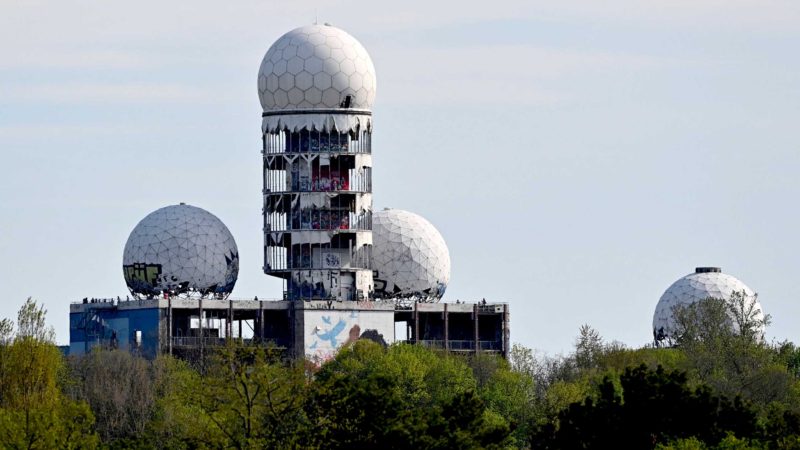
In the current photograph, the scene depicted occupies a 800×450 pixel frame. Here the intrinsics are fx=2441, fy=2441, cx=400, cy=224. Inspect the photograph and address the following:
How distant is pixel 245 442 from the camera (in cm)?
8075

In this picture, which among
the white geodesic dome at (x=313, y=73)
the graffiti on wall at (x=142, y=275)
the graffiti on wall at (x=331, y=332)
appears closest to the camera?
the white geodesic dome at (x=313, y=73)

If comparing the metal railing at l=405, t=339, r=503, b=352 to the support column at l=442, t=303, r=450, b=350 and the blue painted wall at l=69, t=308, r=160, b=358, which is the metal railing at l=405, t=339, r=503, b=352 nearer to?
the support column at l=442, t=303, r=450, b=350

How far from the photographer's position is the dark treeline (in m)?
83.9

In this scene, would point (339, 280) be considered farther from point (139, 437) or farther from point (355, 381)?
point (355, 381)

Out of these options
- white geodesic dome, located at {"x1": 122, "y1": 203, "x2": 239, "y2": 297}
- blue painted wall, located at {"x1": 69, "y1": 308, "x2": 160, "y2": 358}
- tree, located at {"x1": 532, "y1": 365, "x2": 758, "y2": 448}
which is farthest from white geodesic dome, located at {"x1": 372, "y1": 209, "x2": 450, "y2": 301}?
tree, located at {"x1": 532, "y1": 365, "x2": 758, "y2": 448}

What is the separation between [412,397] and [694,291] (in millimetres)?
49622

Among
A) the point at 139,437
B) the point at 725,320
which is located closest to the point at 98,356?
the point at 139,437

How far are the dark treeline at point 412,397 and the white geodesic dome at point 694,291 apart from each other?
598 inches

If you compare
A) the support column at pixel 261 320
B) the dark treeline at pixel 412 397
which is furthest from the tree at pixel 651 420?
the support column at pixel 261 320

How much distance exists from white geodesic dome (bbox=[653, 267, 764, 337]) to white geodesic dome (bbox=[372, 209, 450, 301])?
20839 mm

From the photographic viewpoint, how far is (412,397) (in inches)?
4641

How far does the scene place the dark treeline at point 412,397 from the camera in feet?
275

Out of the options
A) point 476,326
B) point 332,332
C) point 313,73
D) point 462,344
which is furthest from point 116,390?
point 462,344

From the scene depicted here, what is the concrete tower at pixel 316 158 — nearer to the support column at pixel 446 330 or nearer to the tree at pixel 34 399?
the support column at pixel 446 330
